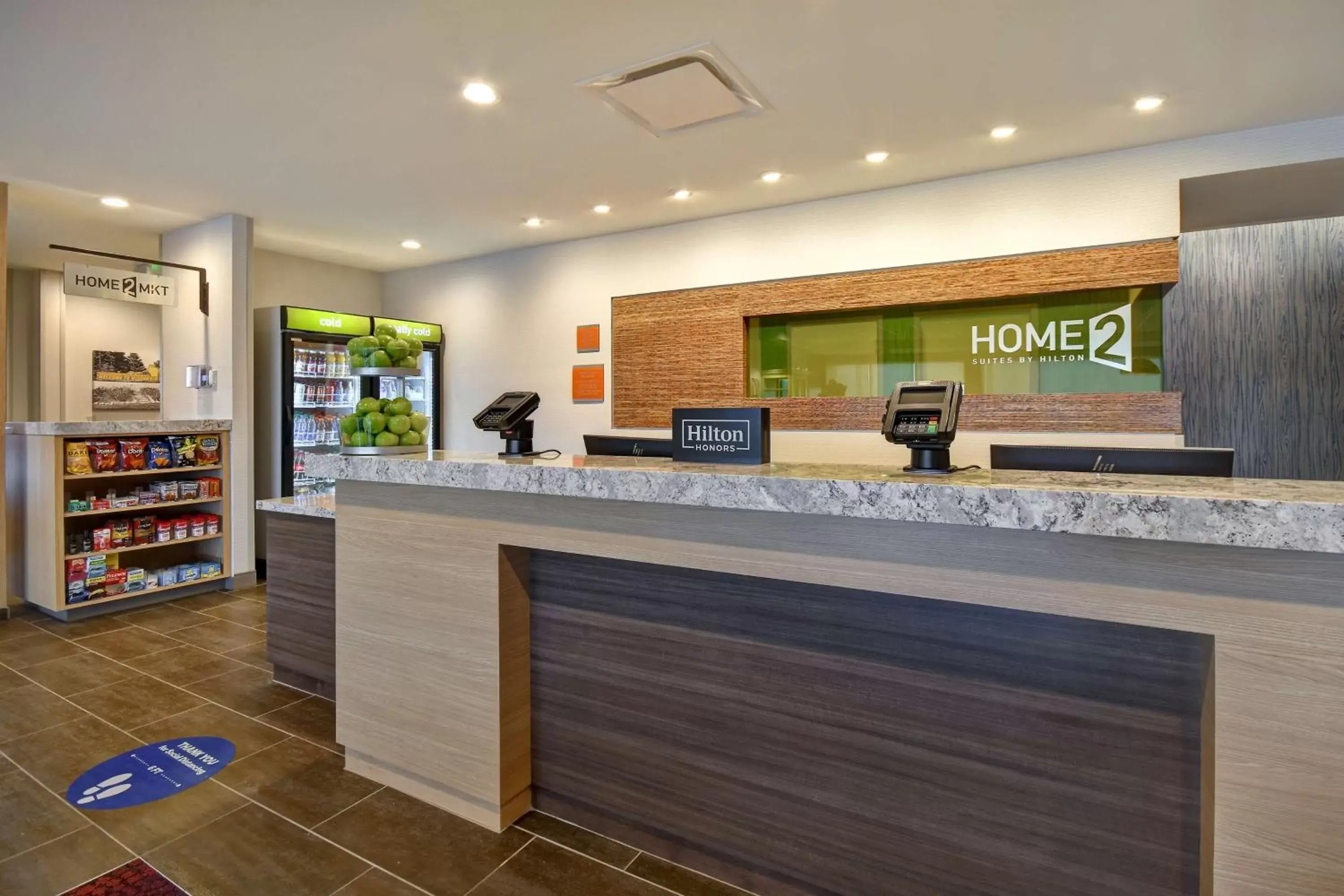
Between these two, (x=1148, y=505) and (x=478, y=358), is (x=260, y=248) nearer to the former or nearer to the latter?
(x=478, y=358)

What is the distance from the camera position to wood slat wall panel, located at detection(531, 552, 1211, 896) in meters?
1.25

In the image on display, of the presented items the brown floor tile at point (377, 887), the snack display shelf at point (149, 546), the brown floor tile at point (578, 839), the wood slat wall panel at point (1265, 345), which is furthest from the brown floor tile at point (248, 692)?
the wood slat wall panel at point (1265, 345)

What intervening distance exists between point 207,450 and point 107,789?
10.9ft

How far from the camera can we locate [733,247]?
4926 mm

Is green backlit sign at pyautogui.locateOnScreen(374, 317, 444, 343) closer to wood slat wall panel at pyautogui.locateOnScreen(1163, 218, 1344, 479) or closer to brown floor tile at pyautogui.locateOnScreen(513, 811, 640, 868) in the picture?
brown floor tile at pyautogui.locateOnScreen(513, 811, 640, 868)

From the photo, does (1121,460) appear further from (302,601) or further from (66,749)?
(66,749)

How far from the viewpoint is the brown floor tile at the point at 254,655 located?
346cm

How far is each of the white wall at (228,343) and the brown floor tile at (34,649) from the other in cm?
123

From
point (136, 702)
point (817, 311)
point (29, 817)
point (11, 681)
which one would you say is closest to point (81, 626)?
point (11, 681)

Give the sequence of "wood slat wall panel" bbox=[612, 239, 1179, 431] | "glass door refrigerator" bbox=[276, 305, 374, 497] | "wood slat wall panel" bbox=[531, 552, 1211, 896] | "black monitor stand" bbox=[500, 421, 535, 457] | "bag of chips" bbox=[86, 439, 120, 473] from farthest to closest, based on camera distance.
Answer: "glass door refrigerator" bbox=[276, 305, 374, 497], "bag of chips" bbox=[86, 439, 120, 473], "wood slat wall panel" bbox=[612, 239, 1179, 431], "black monitor stand" bbox=[500, 421, 535, 457], "wood slat wall panel" bbox=[531, 552, 1211, 896]

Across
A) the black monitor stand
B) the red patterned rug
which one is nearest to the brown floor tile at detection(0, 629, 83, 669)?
the red patterned rug

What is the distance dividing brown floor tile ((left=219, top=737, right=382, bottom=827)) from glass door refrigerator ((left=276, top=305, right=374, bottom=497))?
300 centimetres

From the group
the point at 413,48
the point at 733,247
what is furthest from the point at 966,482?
the point at 733,247

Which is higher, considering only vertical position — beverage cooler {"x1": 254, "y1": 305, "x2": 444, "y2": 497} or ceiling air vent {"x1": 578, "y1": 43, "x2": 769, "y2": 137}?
ceiling air vent {"x1": 578, "y1": 43, "x2": 769, "y2": 137}
